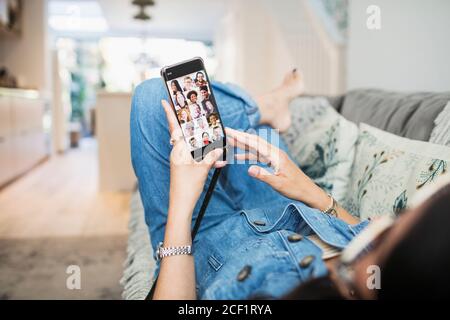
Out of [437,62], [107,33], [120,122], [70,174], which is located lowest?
[70,174]

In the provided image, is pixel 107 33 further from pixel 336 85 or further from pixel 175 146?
pixel 175 146

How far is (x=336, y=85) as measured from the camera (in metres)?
3.08

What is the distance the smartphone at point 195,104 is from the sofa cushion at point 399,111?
1.78ft

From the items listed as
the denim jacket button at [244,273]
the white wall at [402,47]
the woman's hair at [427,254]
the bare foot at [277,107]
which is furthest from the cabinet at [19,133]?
the woman's hair at [427,254]

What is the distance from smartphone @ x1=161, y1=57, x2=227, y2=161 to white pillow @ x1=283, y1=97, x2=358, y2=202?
0.52 metres

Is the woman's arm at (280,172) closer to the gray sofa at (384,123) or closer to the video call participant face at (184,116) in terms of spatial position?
the video call participant face at (184,116)

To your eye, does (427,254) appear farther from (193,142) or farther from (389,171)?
(389,171)

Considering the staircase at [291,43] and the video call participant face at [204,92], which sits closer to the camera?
the video call participant face at [204,92]

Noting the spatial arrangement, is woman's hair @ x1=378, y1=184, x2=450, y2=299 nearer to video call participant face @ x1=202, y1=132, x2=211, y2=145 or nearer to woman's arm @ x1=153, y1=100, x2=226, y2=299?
woman's arm @ x1=153, y1=100, x2=226, y2=299

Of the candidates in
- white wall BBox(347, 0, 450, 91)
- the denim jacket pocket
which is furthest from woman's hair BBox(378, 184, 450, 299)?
white wall BBox(347, 0, 450, 91)

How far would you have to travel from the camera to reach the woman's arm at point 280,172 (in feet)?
2.87

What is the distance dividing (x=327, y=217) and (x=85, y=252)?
1.66m

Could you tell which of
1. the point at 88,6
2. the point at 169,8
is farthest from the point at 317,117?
the point at 88,6

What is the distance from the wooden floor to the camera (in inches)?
101
